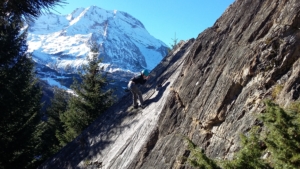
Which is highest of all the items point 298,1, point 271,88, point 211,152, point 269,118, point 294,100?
point 298,1

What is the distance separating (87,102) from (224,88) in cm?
1464

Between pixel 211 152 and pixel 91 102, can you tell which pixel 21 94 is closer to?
pixel 91 102

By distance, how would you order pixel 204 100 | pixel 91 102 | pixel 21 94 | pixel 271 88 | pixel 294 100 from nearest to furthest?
pixel 294 100 → pixel 271 88 → pixel 204 100 → pixel 21 94 → pixel 91 102

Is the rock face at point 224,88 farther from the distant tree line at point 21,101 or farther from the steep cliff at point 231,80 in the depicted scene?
the distant tree line at point 21,101

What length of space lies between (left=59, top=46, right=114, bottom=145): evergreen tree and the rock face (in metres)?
9.10

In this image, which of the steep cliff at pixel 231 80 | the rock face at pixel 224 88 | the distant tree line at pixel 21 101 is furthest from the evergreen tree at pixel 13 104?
the steep cliff at pixel 231 80

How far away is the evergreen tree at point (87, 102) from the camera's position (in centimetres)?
2038

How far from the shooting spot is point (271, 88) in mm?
6898

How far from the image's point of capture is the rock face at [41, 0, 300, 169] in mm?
6980

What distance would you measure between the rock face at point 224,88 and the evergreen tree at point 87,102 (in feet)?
29.9

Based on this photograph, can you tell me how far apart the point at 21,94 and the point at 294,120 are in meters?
17.7

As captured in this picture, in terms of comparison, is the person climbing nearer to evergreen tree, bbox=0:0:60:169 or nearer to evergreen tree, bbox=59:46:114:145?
evergreen tree, bbox=0:0:60:169

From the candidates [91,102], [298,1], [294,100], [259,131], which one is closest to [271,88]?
[294,100]

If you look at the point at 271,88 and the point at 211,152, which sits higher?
the point at 271,88
